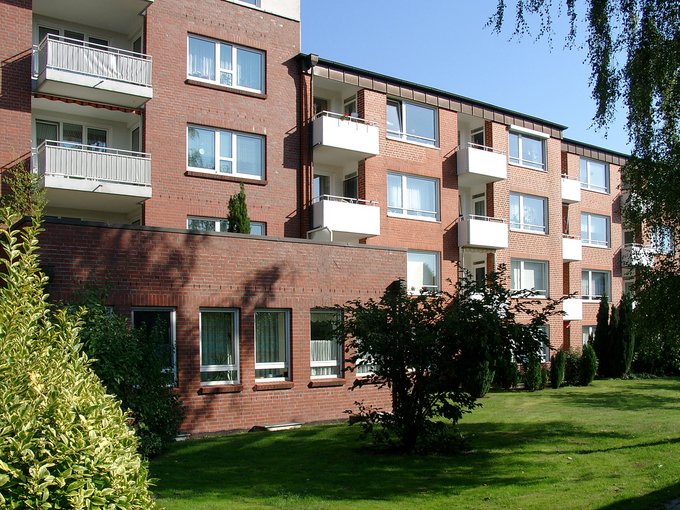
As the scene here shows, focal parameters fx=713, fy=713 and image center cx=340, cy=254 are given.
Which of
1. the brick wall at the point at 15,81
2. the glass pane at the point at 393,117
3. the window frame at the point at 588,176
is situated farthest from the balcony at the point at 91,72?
the window frame at the point at 588,176

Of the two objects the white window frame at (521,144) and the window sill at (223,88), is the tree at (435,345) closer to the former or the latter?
the window sill at (223,88)

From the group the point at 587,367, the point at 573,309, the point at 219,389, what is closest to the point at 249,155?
the point at 219,389

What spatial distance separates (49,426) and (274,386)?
1318 centimetres

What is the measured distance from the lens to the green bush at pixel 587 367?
3070 cm

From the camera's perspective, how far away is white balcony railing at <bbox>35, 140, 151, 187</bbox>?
19.8 meters

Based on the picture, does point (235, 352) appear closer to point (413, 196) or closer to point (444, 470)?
point (444, 470)

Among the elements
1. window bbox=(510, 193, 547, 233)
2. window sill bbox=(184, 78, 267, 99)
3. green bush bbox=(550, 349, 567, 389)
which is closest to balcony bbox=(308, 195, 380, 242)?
window sill bbox=(184, 78, 267, 99)

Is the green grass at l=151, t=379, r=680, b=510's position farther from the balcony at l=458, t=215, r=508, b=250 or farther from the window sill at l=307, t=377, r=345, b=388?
the balcony at l=458, t=215, r=508, b=250

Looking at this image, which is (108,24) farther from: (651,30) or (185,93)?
(651,30)

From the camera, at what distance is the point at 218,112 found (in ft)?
76.7

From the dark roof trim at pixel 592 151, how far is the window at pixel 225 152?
1885cm

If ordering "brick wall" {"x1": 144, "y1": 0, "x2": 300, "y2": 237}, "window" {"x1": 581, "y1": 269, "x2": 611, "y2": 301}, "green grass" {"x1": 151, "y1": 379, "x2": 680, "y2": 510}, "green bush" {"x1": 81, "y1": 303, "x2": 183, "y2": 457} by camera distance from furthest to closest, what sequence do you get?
"window" {"x1": 581, "y1": 269, "x2": 611, "y2": 301}
"brick wall" {"x1": 144, "y1": 0, "x2": 300, "y2": 237}
"green bush" {"x1": 81, "y1": 303, "x2": 183, "y2": 457}
"green grass" {"x1": 151, "y1": 379, "x2": 680, "y2": 510}

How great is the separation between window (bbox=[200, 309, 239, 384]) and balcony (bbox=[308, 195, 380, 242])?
26.0ft

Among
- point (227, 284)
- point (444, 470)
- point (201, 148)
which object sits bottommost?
point (444, 470)
